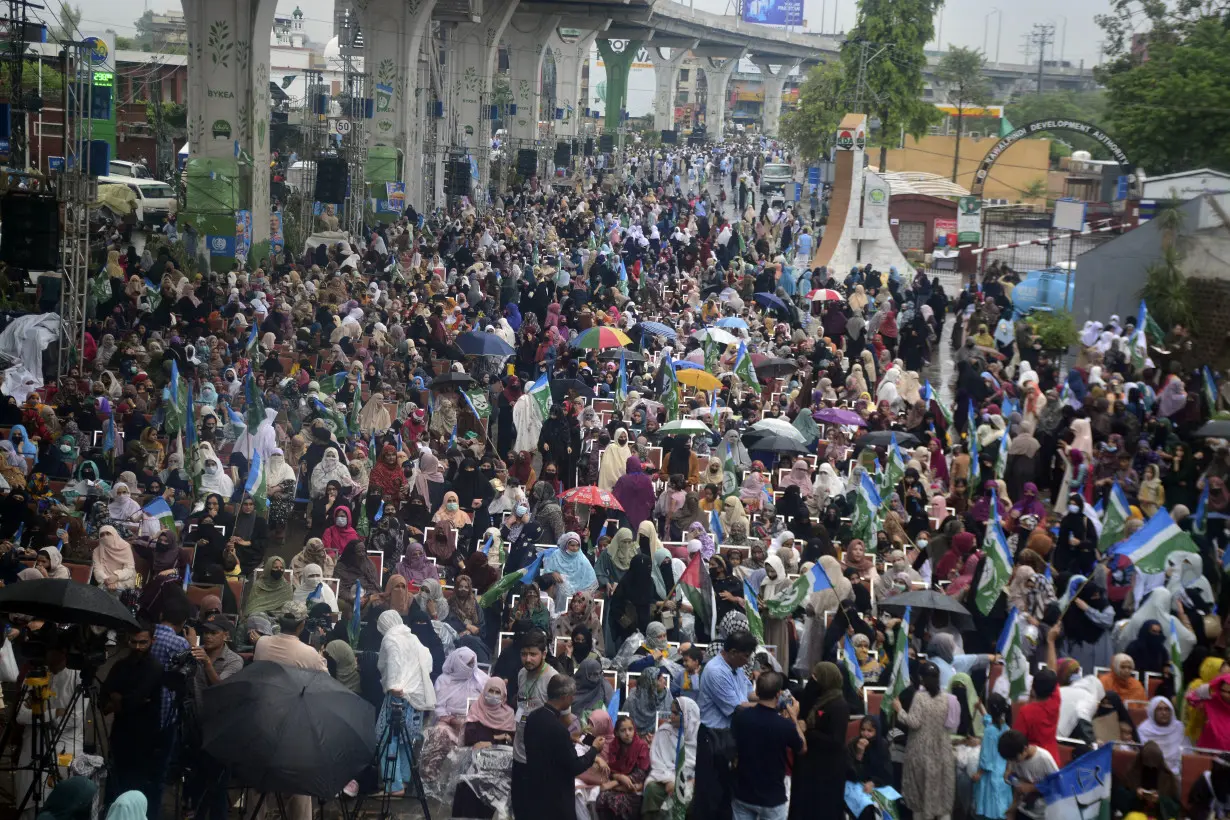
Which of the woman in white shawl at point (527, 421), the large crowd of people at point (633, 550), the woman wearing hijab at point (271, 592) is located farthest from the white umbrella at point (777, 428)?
the woman wearing hijab at point (271, 592)

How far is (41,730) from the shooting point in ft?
27.2

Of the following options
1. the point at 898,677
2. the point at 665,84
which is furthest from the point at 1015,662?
the point at 665,84

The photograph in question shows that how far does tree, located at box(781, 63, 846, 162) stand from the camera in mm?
64250

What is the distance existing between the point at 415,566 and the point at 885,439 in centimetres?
567

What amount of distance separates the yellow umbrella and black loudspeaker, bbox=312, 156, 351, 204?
16.8m

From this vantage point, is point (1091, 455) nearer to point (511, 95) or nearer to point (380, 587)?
point (380, 587)

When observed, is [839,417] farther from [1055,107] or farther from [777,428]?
[1055,107]

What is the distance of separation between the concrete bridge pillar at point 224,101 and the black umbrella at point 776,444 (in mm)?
17055

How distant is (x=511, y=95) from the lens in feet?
208

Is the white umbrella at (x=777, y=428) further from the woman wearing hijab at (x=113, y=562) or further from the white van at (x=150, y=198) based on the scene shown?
the white van at (x=150, y=198)

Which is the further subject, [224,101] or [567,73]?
[567,73]

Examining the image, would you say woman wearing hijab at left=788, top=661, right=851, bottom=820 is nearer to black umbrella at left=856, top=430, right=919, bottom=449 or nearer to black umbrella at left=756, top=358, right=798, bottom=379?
black umbrella at left=856, top=430, right=919, bottom=449

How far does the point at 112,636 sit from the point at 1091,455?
953 centimetres

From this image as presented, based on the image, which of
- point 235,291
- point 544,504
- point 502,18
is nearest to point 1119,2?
point 502,18
